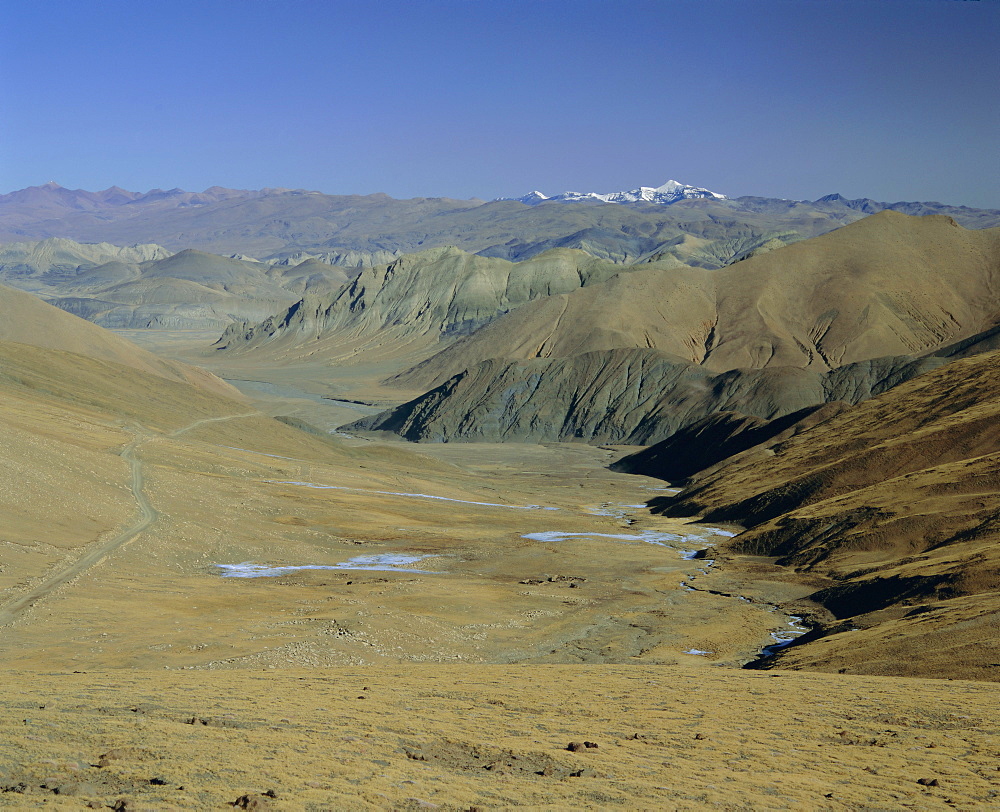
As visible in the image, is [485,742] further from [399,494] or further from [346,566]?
[399,494]

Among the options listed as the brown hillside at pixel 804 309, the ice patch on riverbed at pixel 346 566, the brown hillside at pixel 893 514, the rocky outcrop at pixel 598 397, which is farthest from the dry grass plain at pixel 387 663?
the brown hillside at pixel 804 309

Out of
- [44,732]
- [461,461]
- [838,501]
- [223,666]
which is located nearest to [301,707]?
[44,732]

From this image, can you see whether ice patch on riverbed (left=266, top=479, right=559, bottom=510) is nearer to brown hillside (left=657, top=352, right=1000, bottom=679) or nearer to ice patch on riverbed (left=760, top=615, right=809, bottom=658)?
brown hillside (left=657, top=352, right=1000, bottom=679)

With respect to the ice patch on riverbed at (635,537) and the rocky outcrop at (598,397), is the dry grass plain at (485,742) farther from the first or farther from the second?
the rocky outcrop at (598,397)

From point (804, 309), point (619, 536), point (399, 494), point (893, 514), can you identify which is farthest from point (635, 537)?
point (804, 309)

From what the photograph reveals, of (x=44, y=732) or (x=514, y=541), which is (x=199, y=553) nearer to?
(x=514, y=541)

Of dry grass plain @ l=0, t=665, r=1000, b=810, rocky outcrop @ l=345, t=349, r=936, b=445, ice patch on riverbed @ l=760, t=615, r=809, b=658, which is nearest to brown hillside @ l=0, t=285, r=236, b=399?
rocky outcrop @ l=345, t=349, r=936, b=445

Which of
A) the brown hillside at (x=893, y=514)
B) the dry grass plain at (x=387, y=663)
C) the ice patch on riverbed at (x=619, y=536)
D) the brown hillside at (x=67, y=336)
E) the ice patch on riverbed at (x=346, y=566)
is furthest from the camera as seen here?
the brown hillside at (x=67, y=336)
